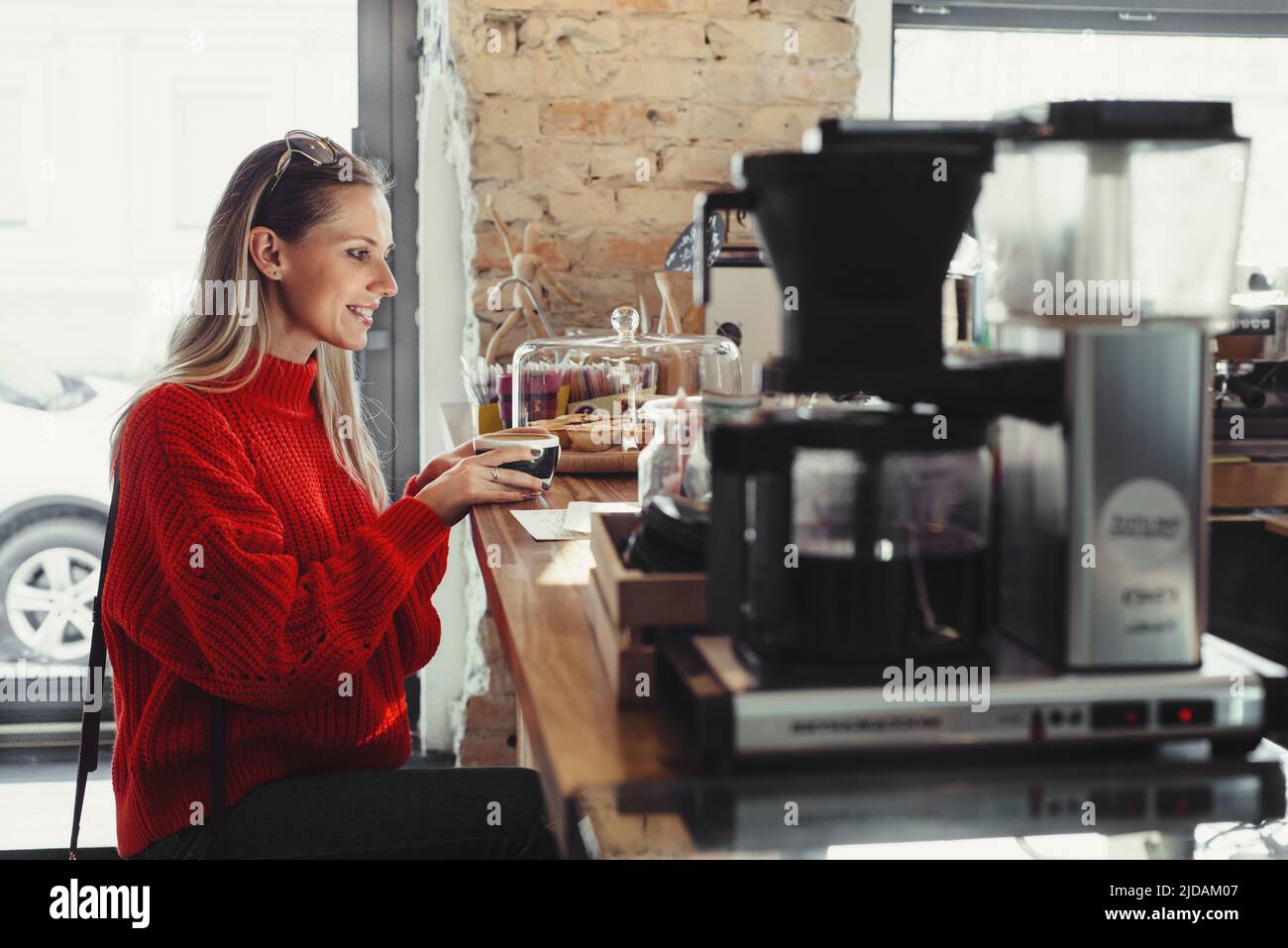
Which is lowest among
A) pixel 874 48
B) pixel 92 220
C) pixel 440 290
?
pixel 440 290

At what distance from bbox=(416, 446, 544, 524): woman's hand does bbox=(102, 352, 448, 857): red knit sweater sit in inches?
1.3

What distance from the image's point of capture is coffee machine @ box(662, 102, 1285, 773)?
0.86 meters

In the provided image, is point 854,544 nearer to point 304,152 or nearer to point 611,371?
point 304,152

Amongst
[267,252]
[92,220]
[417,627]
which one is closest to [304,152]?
[267,252]

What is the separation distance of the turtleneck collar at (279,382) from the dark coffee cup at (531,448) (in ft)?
0.87

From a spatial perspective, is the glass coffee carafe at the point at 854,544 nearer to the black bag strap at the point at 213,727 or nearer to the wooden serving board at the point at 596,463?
the black bag strap at the point at 213,727

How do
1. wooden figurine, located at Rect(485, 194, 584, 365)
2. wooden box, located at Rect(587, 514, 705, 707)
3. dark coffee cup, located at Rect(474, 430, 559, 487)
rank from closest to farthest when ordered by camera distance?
wooden box, located at Rect(587, 514, 705, 707) → dark coffee cup, located at Rect(474, 430, 559, 487) → wooden figurine, located at Rect(485, 194, 584, 365)

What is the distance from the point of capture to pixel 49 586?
3.46 metres

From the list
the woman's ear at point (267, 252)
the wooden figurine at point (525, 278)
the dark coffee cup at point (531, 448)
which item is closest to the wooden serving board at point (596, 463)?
the dark coffee cup at point (531, 448)

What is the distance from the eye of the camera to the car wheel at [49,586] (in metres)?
3.44

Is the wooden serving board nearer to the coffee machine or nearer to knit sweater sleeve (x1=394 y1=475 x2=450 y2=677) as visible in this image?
knit sweater sleeve (x1=394 y1=475 x2=450 y2=677)

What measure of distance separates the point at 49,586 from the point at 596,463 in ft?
6.44

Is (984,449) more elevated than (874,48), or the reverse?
(874,48)

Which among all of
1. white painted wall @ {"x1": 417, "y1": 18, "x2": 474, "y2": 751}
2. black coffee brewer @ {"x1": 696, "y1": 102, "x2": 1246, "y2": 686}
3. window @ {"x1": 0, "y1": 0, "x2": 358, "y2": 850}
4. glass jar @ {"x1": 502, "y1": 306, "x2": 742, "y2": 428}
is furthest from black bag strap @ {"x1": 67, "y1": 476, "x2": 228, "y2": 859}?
window @ {"x1": 0, "y1": 0, "x2": 358, "y2": 850}
